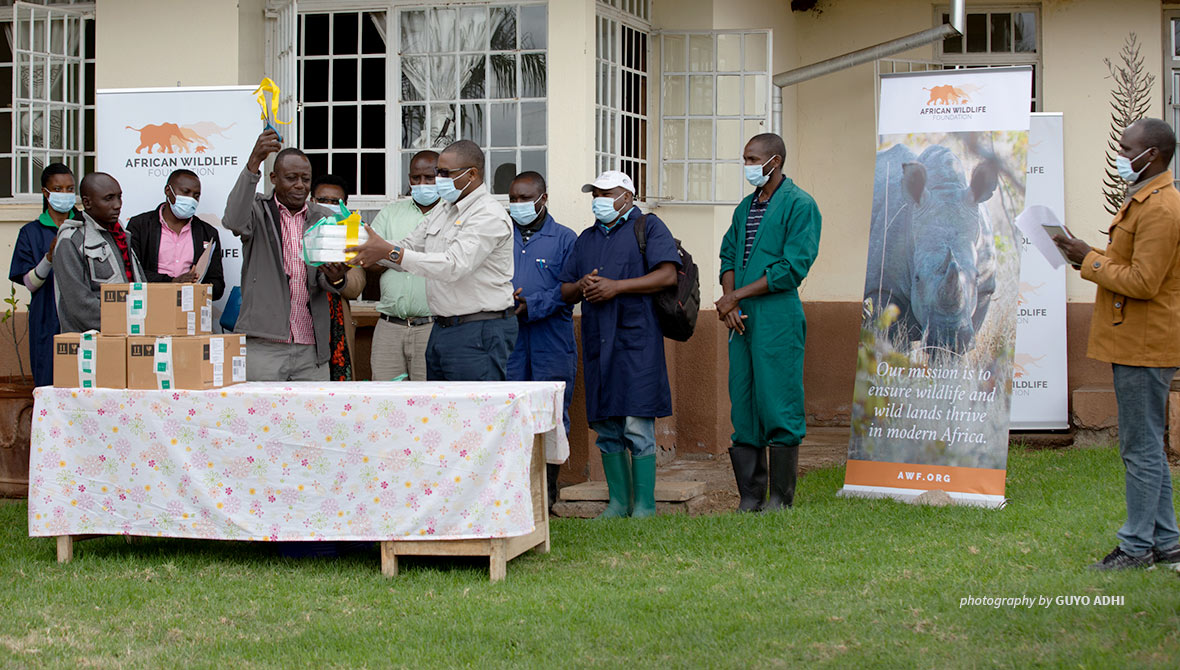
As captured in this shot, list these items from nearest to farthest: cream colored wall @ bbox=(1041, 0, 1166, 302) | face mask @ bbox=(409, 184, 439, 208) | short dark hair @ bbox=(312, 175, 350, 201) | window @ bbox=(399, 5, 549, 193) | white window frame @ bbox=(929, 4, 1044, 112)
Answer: face mask @ bbox=(409, 184, 439, 208), short dark hair @ bbox=(312, 175, 350, 201), window @ bbox=(399, 5, 549, 193), cream colored wall @ bbox=(1041, 0, 1166, 302), white window frame @ bbox=(929, 4, 1044, 112)

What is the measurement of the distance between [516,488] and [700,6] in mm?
5138

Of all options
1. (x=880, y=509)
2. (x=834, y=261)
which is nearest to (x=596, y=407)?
(x=880, y=509)

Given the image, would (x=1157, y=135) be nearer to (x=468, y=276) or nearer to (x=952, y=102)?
(x=952, y=102)

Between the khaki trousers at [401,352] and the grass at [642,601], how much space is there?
1.45m

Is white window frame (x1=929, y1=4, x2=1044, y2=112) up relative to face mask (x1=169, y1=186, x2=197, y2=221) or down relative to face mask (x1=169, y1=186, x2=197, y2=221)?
up

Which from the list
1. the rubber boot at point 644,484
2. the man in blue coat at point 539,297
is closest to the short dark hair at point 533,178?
the man in blue coat at point 539,297

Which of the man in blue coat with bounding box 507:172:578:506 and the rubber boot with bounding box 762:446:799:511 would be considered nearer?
the rubber boot with bounding box 762:446:799:511

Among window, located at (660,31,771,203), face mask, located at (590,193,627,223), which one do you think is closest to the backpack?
face mask, located at (590,193,627,223)

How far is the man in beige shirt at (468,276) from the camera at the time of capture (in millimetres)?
6195

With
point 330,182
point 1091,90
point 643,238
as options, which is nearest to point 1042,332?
point 1091,90

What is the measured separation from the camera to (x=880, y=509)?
689 cm

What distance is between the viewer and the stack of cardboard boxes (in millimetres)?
5645

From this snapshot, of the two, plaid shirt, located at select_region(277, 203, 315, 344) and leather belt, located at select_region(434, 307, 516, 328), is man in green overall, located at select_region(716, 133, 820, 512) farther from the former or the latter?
plaid shirt, located at select_region(277, 203, 315, 344)

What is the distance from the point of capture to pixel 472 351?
21.2ft
